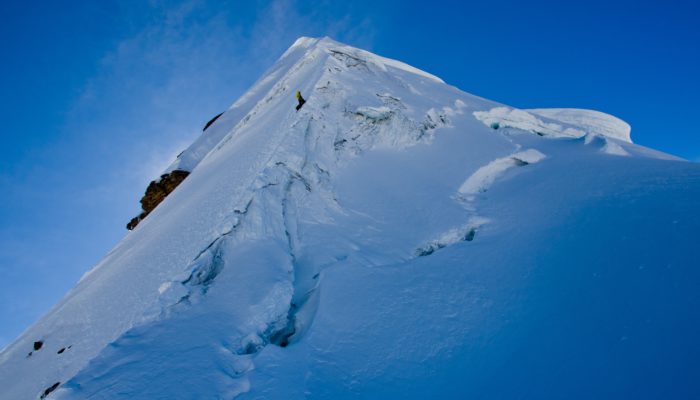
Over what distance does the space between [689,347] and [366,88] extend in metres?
7.97

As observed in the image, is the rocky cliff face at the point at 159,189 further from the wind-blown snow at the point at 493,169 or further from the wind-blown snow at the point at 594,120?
the wind-blown snow at the point at 594,120

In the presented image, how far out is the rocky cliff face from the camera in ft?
50.6

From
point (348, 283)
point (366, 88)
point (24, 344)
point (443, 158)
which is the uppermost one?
point (366, 88)

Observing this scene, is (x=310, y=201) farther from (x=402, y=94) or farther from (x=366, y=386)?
(x=402, y=94)

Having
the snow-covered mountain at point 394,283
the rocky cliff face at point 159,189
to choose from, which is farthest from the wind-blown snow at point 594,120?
the rocky cliff face at point 159,189

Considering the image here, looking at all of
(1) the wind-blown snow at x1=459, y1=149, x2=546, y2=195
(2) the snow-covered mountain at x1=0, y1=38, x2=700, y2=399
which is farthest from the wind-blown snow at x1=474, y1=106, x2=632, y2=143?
(2) the snow-covered mountain at x1=0, y1=38, x2=700, y2=399

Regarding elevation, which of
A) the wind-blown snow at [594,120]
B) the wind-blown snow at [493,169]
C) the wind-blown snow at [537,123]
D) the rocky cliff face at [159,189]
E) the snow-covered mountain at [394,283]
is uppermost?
the wind-blown snow at [594,120]

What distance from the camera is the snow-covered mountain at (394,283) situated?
10.2 ft

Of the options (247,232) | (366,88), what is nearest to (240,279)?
(247,232)

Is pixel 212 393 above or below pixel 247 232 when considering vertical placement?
below

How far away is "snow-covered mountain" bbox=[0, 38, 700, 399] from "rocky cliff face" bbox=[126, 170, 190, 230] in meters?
9.22

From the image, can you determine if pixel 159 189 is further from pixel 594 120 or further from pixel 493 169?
pixel 594 120

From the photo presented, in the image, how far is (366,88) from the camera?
9297 mm

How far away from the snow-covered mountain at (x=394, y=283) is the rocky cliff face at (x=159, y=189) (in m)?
9.22
